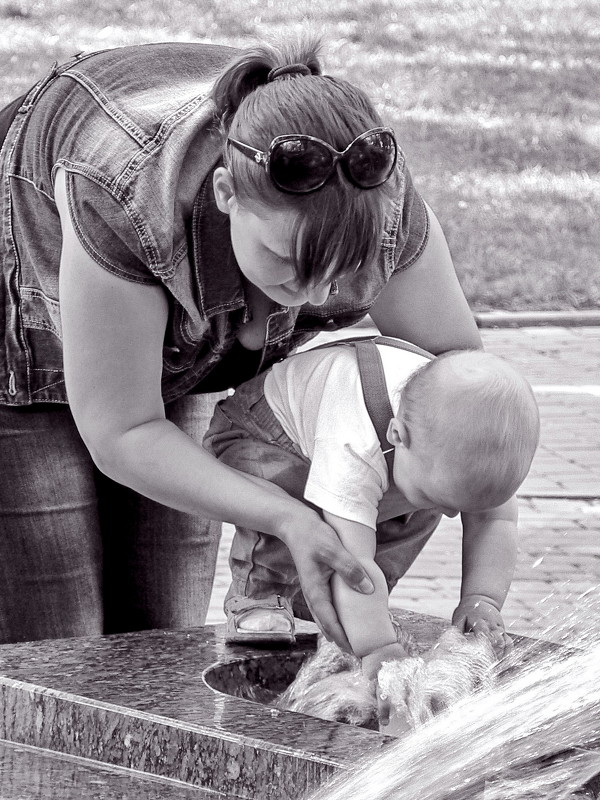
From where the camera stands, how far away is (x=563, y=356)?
724cm

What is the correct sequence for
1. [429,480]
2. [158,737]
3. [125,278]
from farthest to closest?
[429,480], [125,278], [158,737]

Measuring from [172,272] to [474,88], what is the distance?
9.93 metres

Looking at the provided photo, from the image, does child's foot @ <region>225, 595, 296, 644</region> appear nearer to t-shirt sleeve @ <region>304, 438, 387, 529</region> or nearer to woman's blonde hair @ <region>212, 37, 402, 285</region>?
t-shirt sleeve @ <region>304, 438, 387, 529</region>

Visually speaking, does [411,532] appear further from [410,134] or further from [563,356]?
[410,134]

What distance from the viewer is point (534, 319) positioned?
796 cm

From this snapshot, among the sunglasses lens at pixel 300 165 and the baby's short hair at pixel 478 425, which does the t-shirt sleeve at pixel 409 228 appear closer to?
the baby's short hair at pixel 478 425

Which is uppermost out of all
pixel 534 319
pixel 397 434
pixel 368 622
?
pixel 397 434

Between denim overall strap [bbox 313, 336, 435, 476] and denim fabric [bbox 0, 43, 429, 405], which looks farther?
denim overall strap [bbox 313, 336, 435, 476]

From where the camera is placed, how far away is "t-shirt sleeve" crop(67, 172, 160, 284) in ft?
6.21

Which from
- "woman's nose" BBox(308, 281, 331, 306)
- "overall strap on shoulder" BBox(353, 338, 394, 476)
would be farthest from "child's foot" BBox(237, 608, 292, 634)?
"woman's nose" BBox(308, 281, 331, 306)

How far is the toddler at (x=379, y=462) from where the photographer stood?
1.96m

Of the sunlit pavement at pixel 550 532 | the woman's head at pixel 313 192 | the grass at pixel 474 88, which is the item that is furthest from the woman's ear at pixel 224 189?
the grass at pixel 474 88

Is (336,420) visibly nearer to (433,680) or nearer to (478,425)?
(478,425)

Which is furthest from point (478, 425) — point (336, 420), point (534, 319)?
point (534, 319)
